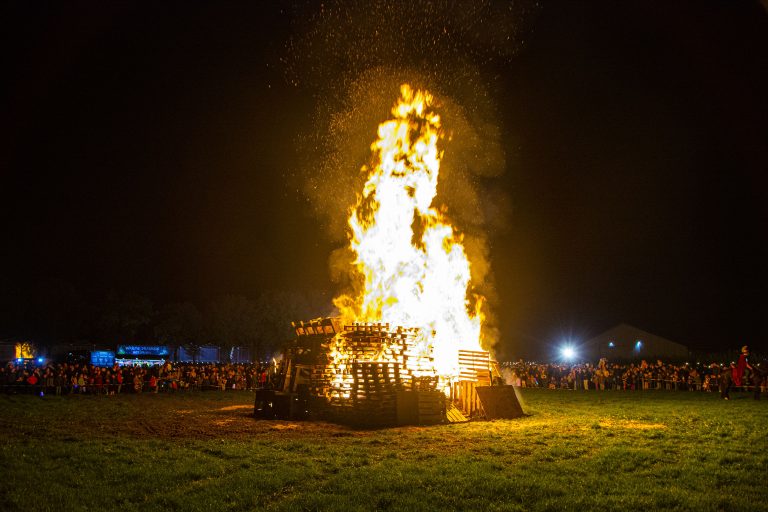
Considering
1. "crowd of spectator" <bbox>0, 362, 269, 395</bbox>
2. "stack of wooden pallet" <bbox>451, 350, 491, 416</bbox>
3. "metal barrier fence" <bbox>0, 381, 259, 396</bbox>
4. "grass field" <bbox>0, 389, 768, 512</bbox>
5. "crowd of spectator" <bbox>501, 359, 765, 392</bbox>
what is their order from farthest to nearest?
"crowd of spectator" <bbox>501, 359, 765, 392</bbox> → "crowd of spectator" <bbox>0, 362, 269, 395</bbox> → "metal barrier fence" <bbox>0, 381, 259, 396</bbox> → "stack of wooden pallet" <bbox>451, 350, 491, 416</bbox> → "grass field" <bbox>0, 389, 768, 512</bbox>

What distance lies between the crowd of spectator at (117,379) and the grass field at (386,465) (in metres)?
12.2

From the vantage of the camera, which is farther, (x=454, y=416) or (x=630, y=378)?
(x=630, y=378)

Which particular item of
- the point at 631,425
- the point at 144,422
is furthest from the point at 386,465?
the point at 144,422

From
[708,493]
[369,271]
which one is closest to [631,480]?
[708,493]

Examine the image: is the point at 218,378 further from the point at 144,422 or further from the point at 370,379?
the point at 370,379

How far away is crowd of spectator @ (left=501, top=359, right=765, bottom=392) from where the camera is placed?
115ft

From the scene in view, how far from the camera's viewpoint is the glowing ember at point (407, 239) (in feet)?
76.8

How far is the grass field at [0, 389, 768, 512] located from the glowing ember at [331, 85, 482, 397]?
21.7ft

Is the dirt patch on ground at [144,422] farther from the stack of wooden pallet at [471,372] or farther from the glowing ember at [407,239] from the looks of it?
the glowing ember at [407,239]

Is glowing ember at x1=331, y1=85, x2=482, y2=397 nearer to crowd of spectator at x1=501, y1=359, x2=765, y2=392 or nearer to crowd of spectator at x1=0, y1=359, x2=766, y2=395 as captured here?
crowd of spectator at x1=0, y1=359, x2=766, y2=395

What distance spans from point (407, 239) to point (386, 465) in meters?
13.2

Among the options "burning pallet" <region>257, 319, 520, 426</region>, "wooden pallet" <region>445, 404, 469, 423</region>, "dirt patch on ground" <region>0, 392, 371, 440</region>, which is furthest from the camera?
"wooden pallet" <region>445, 404, 469, 423</region>

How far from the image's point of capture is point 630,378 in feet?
123

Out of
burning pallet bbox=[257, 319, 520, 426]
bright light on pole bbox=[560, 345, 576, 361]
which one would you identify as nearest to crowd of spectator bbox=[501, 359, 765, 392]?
burning pallet bbox=[257, 319, 520, 426]
